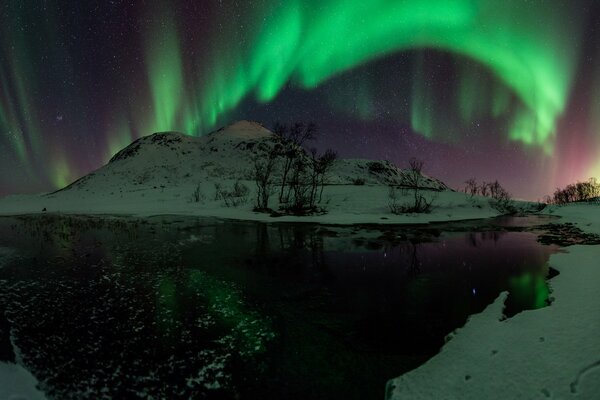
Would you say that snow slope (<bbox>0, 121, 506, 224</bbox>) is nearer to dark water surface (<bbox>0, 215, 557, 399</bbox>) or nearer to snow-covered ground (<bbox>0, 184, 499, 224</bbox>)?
snow-covered ground (<bbox>0, 184, 499, 224</bbox>)

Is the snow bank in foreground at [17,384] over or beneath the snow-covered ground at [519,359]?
over

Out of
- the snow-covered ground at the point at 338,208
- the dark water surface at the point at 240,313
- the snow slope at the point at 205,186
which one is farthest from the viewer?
the snow slope at the point at 205,186

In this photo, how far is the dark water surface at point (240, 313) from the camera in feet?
14.8

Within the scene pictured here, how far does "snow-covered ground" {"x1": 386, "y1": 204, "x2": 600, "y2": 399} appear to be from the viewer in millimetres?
4020

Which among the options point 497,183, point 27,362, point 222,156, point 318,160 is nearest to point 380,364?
point 27,362

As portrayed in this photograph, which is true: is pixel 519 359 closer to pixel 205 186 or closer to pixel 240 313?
pixel 240 313

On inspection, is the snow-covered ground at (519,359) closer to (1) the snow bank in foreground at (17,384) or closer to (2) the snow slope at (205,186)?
(1) the snow bank in foreground at (17,384)

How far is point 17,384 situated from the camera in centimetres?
423

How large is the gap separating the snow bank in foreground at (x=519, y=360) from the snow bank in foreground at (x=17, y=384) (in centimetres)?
450

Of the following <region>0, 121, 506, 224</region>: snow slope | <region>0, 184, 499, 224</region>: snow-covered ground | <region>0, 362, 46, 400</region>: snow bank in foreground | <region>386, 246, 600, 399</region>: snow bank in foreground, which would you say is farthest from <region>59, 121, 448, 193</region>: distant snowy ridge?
<region>0, 362, 46, 400</region>: snow bank in foreground

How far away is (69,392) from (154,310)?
281cm

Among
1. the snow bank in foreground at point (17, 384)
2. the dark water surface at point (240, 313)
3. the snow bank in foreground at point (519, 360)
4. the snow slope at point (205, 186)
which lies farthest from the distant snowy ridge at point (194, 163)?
the snow bank in foreground at point (17, 384)

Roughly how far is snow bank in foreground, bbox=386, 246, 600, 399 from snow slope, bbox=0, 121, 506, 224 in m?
20.8

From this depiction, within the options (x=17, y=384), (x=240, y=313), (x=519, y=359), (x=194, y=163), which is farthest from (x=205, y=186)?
(x=194, y=163)
